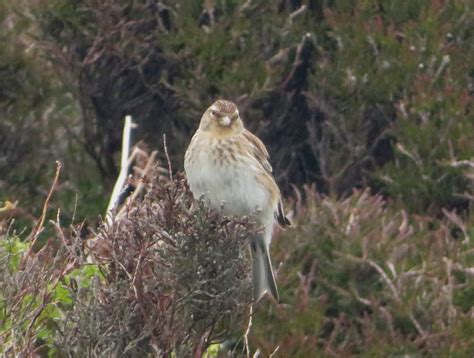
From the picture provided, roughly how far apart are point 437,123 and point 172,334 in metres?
5.13

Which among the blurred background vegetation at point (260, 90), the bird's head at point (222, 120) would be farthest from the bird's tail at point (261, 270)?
the blurred background vegetation at point (260, 90)

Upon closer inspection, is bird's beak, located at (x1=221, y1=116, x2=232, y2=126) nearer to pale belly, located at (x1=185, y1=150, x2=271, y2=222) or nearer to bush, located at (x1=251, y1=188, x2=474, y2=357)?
pale belly, located at (x1=185, y1=150, x2=271, y2=222)

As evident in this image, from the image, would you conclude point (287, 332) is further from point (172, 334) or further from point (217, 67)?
point (217, 67)

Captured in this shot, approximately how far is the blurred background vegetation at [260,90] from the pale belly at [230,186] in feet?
10.3

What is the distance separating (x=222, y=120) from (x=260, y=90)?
3865 mm

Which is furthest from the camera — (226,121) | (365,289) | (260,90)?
(260,90)

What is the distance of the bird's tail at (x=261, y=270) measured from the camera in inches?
257

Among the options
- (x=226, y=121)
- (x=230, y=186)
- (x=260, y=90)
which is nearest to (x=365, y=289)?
(x=226, y=121)

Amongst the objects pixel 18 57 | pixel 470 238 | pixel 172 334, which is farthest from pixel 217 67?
pixel 172 334

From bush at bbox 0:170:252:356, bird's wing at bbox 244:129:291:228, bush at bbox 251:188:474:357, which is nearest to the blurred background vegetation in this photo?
bush at bbox 251:188:474:357

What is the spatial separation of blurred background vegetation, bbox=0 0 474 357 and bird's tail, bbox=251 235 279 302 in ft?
10.5

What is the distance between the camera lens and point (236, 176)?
6.89 metres

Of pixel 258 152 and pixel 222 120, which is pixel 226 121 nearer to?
pixel 222 120

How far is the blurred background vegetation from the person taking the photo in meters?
10.5
